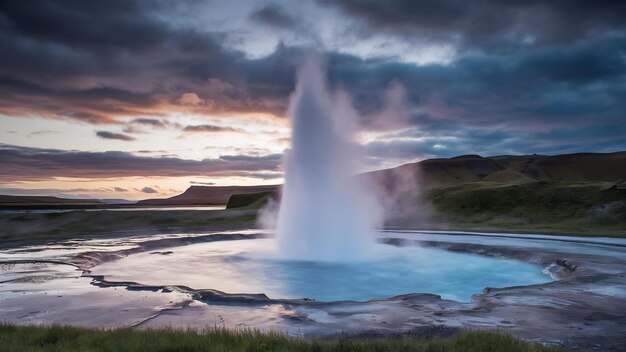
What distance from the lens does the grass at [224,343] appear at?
7.47m

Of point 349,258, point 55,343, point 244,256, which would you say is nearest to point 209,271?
point 244,256

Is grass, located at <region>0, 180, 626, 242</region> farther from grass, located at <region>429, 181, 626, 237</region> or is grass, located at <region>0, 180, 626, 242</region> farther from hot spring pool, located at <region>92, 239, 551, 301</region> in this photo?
hot spring pool, located at <region>92, 239, 551, 301</region>

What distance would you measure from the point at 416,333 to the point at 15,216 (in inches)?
2222

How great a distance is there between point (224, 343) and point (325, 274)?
13.6 meters

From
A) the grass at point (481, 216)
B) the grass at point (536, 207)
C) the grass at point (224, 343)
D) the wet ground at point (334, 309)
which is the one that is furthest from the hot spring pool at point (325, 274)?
the grass at point (536, 207)

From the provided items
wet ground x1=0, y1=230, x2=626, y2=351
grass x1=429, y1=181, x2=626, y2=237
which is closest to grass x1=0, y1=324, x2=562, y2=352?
wet ground x1=0, y1=230, x2=626, y2=351

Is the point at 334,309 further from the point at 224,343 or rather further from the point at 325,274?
the point at 325,274

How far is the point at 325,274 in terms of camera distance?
68.9ft

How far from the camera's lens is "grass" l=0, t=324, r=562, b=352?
7.47m

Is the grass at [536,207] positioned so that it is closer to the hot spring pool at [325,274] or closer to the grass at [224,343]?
the hot spring pool at [325,274]

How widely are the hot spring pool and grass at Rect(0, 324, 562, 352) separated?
8.61 m

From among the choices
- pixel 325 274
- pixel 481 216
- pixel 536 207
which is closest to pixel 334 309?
pixel 325 274

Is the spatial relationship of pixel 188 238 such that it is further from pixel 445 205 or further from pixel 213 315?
pixel 445 205

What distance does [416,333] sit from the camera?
31.4 ft
